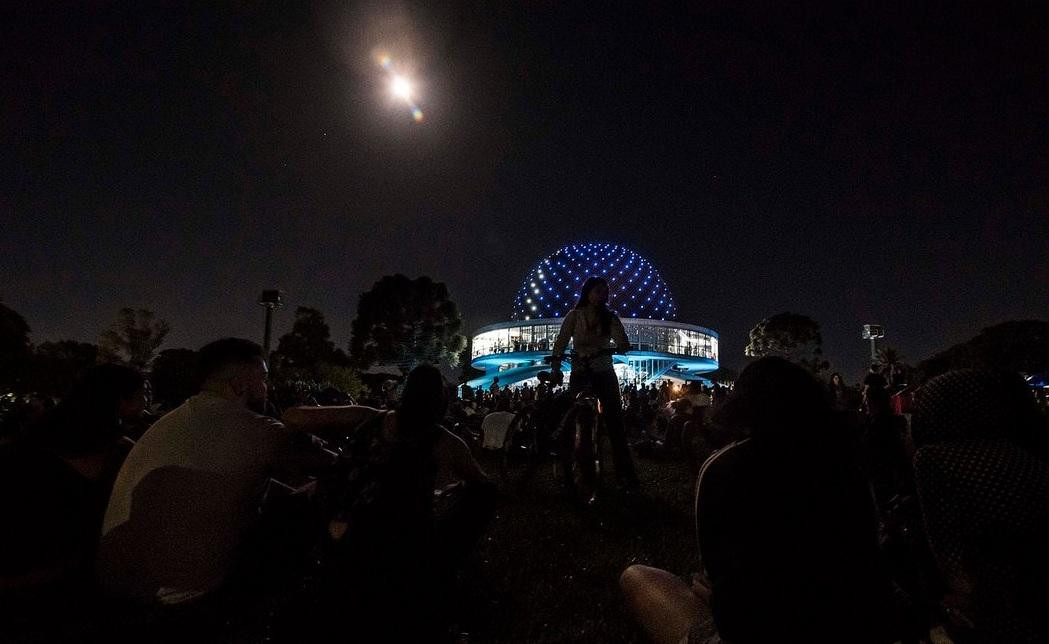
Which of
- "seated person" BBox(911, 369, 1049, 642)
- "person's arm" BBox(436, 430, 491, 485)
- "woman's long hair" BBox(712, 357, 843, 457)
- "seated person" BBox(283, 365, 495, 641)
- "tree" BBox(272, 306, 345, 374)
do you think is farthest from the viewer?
"tree" BBox(272, 306, 345, 374)

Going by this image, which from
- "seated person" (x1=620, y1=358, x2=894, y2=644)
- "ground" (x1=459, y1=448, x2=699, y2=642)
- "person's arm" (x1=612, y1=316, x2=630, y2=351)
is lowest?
"ground" (x1=459, y1=448, x2=699, y2=642)

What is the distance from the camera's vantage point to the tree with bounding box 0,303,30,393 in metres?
30.0

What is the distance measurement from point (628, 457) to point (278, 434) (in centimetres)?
429

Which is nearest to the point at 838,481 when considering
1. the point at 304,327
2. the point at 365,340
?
the point at 304,327

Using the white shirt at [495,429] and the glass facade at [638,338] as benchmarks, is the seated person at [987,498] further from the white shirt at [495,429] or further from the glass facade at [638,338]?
the glass facade at [638,338]

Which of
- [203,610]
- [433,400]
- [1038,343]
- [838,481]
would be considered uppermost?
[1038,343]

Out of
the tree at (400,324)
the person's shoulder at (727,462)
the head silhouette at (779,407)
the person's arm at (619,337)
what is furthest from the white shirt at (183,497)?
the tree at (400,324)

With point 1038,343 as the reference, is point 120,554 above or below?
below

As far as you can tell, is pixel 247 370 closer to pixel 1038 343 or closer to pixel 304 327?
pixel 304 327

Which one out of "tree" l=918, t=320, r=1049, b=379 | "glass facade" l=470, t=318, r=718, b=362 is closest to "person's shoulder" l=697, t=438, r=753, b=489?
"tree" l=918, t=320, r=1049, b=379

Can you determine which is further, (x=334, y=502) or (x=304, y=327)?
(x=304, y=327)

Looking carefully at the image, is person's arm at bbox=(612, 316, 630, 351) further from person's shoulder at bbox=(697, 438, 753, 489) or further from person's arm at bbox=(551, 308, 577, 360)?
person's shoulder at bbox=(697, 438, 753, 489)

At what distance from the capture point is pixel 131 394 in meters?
2.99

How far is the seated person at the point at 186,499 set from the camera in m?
2.34
